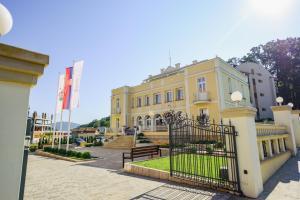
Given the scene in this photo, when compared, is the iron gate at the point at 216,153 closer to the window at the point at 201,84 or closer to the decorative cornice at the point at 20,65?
the decorative cornice at the point at 20,65

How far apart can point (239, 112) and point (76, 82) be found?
1271 cm

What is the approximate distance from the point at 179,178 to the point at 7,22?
6.26m

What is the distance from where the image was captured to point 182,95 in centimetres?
2323

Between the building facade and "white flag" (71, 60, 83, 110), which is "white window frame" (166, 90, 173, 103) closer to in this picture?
"white flag" (71, 60, 83, 110)

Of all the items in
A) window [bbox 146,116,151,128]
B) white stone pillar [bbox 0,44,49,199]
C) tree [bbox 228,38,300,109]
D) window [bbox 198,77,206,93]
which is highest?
tree [bbox 228,38,300,109]

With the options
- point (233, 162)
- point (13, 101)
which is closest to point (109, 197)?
point (233, 162)

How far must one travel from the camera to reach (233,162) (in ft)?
17.8

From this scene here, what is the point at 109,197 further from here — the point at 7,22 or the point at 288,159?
the point at 288,159

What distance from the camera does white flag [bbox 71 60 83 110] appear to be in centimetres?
1462

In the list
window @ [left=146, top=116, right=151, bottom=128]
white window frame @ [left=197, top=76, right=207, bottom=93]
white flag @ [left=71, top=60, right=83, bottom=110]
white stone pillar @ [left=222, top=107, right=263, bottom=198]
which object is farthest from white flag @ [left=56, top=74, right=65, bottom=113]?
white stone pillar @ [left=222, top=107, right=263, bottom=198]

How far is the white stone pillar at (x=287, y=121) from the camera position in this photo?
37.1 ft

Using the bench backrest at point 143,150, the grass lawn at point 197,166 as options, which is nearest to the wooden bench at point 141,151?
the bench backrest at point 143,150

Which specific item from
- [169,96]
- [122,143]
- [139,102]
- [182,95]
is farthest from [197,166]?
[139,102]

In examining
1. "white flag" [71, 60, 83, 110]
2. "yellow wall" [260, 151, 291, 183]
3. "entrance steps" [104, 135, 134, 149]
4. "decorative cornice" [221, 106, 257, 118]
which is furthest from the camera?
"entrance steps" [104, 135, 134, 149]
